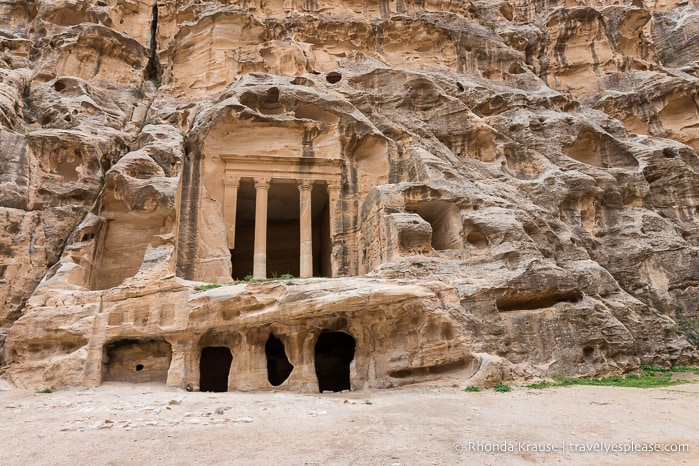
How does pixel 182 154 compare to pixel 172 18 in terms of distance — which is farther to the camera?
pixel 172 18

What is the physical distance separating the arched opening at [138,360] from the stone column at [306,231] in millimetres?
6073

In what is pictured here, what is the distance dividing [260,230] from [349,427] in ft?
38.9

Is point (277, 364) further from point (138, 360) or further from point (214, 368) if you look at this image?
point (138, 360)

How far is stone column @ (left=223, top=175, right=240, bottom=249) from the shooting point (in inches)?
696

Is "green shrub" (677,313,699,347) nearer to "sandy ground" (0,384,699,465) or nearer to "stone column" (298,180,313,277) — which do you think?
"sandy ground" (0,384,699,465)

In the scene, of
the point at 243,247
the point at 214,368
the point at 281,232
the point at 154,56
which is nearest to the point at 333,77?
the point at 281,232

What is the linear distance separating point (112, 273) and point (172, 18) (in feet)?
63.2

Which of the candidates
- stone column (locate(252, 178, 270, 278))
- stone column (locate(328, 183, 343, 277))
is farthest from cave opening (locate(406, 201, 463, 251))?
stone column (locate(252, 178, 270, 278))

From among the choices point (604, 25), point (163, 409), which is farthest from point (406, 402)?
point (604, 25)

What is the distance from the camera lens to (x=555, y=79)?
28.7m

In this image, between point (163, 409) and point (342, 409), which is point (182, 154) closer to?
point (163, 409)

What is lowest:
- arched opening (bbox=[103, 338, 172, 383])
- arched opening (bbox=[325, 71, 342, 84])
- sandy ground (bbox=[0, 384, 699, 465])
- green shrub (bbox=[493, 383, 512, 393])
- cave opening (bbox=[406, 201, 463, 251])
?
sandy ground (bbox=[0, 384, 699, 465])

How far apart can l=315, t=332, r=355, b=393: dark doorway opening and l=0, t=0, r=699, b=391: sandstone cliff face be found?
9 centimetres

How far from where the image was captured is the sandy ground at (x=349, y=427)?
5836mm
